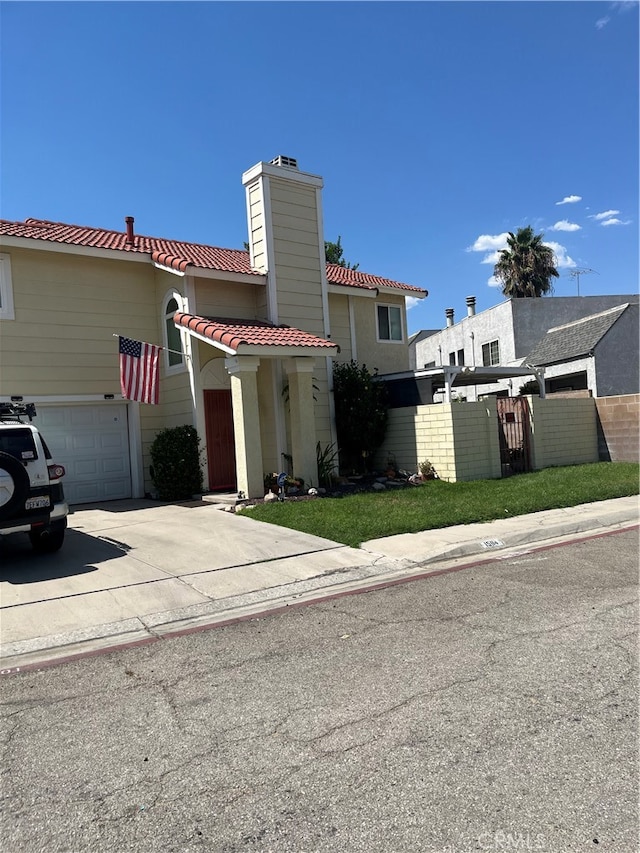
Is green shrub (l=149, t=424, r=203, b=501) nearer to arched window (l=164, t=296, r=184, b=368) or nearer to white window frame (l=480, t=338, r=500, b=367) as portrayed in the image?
arched window (l=164, t=296, r=184, b=368)

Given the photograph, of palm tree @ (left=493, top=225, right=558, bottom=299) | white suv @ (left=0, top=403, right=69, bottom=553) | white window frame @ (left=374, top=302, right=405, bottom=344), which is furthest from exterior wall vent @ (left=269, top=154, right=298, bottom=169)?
palm tree @ (left=493, top=225, right=558, bottom=299)

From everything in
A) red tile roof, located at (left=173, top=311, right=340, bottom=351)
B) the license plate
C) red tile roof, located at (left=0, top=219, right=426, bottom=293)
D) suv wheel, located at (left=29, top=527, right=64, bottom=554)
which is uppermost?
red tile roof, located at (left=0, top=219, right=426, bottom=293)

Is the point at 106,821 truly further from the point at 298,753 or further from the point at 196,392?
the point at 196,392

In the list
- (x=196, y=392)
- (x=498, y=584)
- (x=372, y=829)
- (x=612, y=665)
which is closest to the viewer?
(x=372, y=829)

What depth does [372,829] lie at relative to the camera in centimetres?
279

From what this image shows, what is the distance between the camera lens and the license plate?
7.74 m

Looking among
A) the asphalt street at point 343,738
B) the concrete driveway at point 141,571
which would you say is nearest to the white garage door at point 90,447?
the concrete driveway at point 141,571

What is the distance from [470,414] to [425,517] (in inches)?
197

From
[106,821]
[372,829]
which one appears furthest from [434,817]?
[106,821]

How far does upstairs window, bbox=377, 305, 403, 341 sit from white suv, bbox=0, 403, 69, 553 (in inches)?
452

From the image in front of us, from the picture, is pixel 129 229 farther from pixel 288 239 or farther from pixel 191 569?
pixel 191 569

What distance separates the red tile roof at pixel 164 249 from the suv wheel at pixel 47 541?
685 centimetres

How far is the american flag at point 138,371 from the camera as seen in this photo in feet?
40.8

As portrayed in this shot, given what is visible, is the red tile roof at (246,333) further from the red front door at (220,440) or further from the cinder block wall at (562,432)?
the cinder block wall at (562,432)
